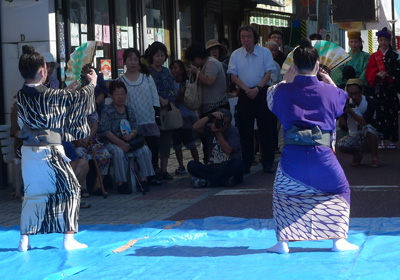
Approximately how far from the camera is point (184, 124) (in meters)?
11.4

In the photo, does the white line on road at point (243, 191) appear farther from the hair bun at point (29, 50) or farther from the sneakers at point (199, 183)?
the hair bun at point (29, 50)

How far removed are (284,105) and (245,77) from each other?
15.3 ft

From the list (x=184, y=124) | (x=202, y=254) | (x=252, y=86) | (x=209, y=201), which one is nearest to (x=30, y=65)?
(x=202, y=254)

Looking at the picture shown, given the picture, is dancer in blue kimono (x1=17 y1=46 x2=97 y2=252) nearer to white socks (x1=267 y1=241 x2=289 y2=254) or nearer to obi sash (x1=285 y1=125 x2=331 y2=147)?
white socks (x1=267 y1=241 x2=289 y2=254)

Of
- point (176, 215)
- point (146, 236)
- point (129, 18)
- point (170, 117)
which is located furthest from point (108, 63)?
point (146, 236)

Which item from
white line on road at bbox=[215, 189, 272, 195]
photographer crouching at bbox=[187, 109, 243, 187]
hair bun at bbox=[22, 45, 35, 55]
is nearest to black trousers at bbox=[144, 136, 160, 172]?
photographer crouching at bbox=[187, 109, 243, 187]

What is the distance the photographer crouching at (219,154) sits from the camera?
977 centimetres

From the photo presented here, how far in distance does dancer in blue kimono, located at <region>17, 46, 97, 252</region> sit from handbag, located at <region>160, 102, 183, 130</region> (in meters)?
4.26

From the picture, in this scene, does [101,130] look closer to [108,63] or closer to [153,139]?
[153,139]

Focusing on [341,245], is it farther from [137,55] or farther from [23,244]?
[137,55]

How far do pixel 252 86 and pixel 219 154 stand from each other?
1.33m

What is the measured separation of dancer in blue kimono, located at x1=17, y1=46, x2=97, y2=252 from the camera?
663cm

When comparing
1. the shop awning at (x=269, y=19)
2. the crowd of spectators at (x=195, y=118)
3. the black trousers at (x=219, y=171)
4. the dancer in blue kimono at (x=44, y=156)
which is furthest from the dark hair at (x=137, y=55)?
the shop awning at (x=269, y=19)

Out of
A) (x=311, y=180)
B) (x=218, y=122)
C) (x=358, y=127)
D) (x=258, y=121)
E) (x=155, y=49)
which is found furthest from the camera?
(x=358, y=127)
